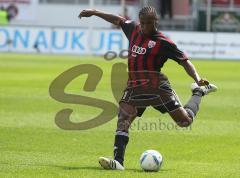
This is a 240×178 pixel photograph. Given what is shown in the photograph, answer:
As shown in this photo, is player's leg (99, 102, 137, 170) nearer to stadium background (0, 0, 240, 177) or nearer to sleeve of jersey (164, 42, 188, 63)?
stadium background (0, 0, 240, 177)

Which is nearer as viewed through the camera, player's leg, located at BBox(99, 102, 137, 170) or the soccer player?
player's leg, located at BBox(99, 102, 137, 170)

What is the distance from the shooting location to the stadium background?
10625mm

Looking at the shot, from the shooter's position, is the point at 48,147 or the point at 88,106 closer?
the point at 48,147

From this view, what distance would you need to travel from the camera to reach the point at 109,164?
1006cm

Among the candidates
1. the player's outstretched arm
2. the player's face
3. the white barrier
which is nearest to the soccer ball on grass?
the player's face

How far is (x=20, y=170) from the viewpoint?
9.84m

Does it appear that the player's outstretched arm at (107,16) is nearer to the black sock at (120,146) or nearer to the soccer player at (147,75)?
the soccer player at (147,75)

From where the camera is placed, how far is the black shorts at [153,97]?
10.7m

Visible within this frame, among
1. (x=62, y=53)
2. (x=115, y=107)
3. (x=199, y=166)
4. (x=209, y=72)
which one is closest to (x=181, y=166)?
(x=199, y=166)

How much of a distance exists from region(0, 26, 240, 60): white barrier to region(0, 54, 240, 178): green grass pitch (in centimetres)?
1891

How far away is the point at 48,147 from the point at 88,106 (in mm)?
6253

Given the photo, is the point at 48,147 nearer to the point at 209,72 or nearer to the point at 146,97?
the point at 146,97

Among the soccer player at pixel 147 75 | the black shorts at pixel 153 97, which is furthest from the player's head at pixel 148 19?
the black shorts at pixel 153 97

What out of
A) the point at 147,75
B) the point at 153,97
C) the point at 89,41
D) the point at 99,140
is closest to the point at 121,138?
the point at 153,97
